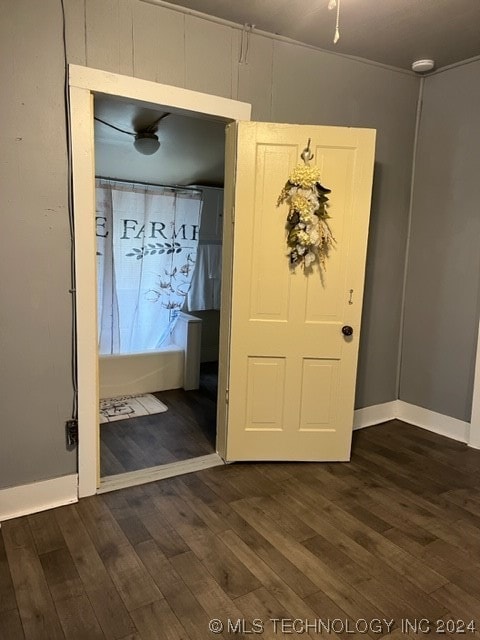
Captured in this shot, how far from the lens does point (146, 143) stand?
374cm

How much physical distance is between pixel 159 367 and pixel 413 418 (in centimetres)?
223

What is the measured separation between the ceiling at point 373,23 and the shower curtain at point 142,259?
206cm

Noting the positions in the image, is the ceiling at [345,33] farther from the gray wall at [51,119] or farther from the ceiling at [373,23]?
the gray wall at [51,119]

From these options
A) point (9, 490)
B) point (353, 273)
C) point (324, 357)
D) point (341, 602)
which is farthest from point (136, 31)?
point (341, 602)

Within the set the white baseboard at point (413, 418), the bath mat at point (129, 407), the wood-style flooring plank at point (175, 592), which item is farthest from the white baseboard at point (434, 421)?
the wood-style flooring plank at point (175, 592)

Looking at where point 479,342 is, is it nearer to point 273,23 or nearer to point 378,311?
point 378,311

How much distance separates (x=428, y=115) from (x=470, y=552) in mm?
2934

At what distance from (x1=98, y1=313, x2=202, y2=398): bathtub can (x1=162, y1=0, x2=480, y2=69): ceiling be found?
2.51 meters

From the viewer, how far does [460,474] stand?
2.92m

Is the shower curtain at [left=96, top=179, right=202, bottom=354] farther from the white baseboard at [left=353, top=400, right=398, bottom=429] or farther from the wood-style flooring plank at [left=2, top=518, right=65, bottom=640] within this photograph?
the wood-style flooring plank at [left=2, top=518, right=65, bottom=640]

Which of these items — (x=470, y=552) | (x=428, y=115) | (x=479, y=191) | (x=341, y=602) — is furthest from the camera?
(x=428, y=115)

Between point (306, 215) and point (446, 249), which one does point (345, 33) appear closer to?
point (306, 215)

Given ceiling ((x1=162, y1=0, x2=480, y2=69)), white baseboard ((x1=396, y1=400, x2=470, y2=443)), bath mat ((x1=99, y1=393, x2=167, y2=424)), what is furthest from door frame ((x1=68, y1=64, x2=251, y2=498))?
white baseboard ((x1=396, y1=400, x2=470, y2=443))

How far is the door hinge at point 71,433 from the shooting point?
245 cm
